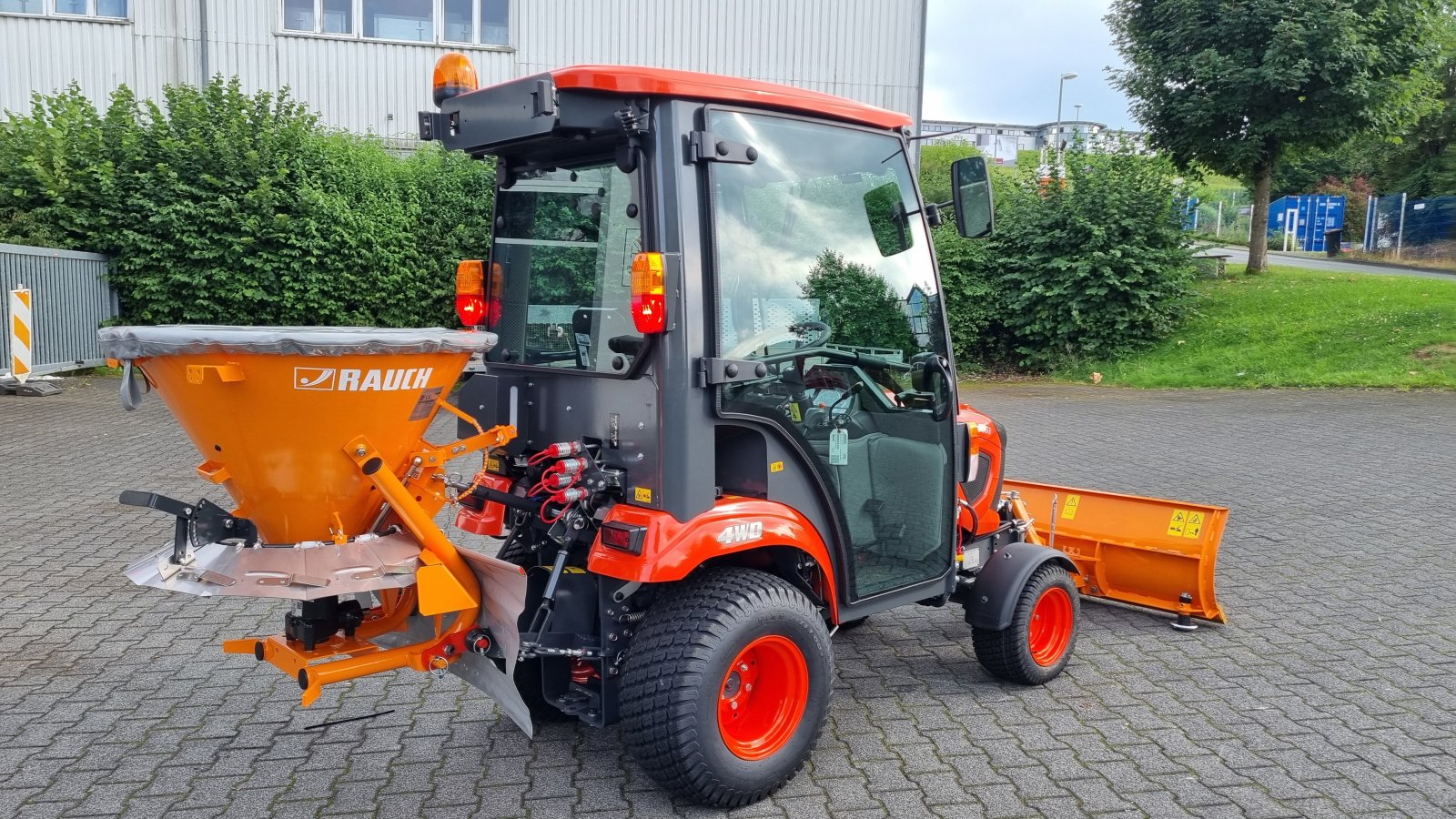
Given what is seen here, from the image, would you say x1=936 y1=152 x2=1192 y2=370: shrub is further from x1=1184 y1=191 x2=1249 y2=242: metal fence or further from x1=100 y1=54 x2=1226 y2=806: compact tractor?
x1=1184 y1=191 x2=1249 y2=242: metal fence

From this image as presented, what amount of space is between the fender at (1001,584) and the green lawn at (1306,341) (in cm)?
1128

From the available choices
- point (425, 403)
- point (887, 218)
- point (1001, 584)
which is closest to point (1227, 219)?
point (1001, 584)

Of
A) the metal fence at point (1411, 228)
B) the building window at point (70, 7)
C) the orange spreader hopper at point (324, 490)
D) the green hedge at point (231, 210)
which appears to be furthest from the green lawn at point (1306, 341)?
the building window at point (70, 7)

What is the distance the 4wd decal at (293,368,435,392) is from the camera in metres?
2.87

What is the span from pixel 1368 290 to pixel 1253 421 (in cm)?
763

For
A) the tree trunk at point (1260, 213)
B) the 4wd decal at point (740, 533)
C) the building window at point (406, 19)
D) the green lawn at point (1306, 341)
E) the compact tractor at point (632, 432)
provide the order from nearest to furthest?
the compact tractor at point (632, 432)
the 4wd decal at point (740, 533)
the green lawn at point (1306, 341)
the building window at point (406, 19)
the tree trunk at point (1260, 213)

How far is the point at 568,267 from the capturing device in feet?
12.6

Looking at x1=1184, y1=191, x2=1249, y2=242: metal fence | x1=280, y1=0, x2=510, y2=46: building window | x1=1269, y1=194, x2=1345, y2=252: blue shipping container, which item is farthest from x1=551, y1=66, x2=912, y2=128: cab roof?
x1=1184, y1=191, x2=1249, y2=242: metal fence

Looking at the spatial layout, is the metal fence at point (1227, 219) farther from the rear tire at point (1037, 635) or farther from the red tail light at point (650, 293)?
the red tail light at point (650, 293)

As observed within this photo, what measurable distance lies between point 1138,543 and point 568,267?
3.25 metres

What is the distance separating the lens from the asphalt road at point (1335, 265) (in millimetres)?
22984

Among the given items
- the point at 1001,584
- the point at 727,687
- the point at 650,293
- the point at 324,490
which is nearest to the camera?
the point at 324,490

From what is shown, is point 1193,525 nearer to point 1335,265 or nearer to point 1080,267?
point 1080,267

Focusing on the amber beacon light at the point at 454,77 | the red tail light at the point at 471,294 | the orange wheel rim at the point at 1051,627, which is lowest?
the orange wheel rim at the point at 1051,627
